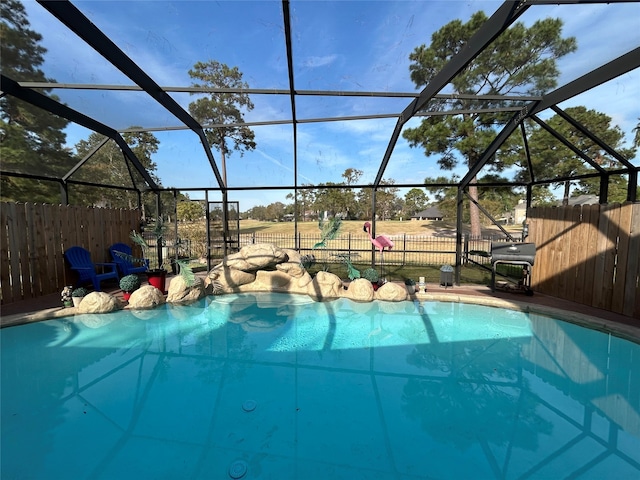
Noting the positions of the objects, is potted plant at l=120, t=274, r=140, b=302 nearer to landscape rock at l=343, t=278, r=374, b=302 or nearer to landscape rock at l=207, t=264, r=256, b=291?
landscape rock at l=207, t=264, r=256, b=291

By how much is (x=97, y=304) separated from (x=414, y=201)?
42487 millimetres

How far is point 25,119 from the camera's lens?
5.39 meters

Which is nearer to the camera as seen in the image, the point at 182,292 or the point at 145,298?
the point at 145,298

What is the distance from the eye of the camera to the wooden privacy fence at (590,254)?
15.2 ft

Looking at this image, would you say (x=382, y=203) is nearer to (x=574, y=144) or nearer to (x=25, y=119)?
(x=574, y=144)

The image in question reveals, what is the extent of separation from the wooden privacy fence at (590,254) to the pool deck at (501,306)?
23cm

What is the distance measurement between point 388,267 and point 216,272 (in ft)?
18.2

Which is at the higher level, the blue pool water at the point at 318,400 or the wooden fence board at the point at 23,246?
the wooden fence board at the point at 23,246

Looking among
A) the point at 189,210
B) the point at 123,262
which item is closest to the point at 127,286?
the point at 123,262

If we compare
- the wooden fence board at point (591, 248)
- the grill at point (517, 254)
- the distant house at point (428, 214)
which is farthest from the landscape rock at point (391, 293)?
the distant house at point (428, 214)

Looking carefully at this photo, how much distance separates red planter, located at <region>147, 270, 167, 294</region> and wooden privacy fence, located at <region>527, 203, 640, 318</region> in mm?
8319

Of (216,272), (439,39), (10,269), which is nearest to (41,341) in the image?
(10,269)

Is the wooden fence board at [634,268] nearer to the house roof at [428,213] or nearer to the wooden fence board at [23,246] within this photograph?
the wooden fence board at [23,246]

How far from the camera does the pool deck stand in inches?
177
